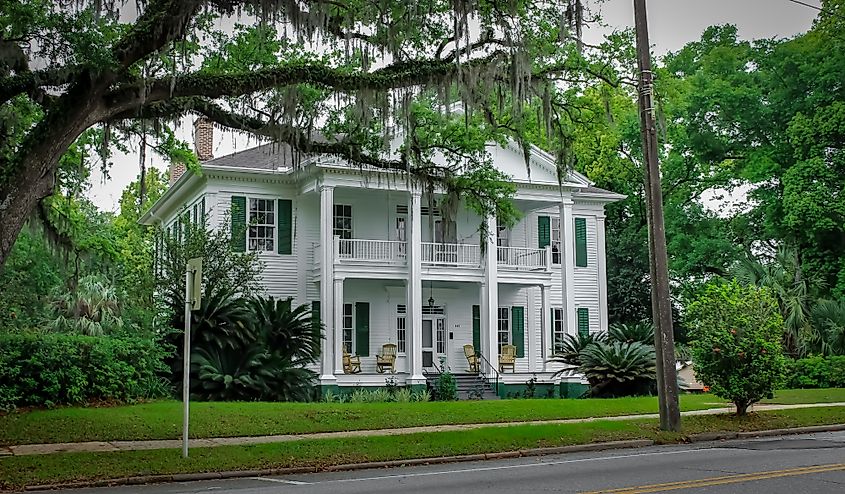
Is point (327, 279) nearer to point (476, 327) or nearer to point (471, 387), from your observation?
point (471, 387)

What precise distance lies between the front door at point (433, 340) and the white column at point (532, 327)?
9.74 ft

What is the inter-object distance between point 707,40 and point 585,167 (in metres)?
8.60

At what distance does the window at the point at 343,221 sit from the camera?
2833 centimetres

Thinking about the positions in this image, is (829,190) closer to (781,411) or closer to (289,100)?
(781,411)

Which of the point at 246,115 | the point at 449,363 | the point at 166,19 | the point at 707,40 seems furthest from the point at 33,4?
the point at 707,40

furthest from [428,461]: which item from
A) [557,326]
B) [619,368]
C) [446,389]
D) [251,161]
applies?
[557,326]

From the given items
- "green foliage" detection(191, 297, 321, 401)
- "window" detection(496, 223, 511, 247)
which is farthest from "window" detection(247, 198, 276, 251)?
"window" detection(496, 223, 511, 247)

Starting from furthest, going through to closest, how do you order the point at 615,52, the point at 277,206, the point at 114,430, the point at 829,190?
1. the point at 829,190
2. the point at 277,206
3. the point at 615,52
4. the point at 114,430

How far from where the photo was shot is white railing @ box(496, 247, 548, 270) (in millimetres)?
29391

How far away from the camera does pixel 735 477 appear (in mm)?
10070

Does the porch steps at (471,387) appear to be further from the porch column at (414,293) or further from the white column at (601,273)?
the white column at (601,273)

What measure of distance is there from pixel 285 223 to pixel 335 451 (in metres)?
15.5

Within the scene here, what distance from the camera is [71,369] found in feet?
58.1

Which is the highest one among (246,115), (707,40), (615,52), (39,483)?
(707,40)
